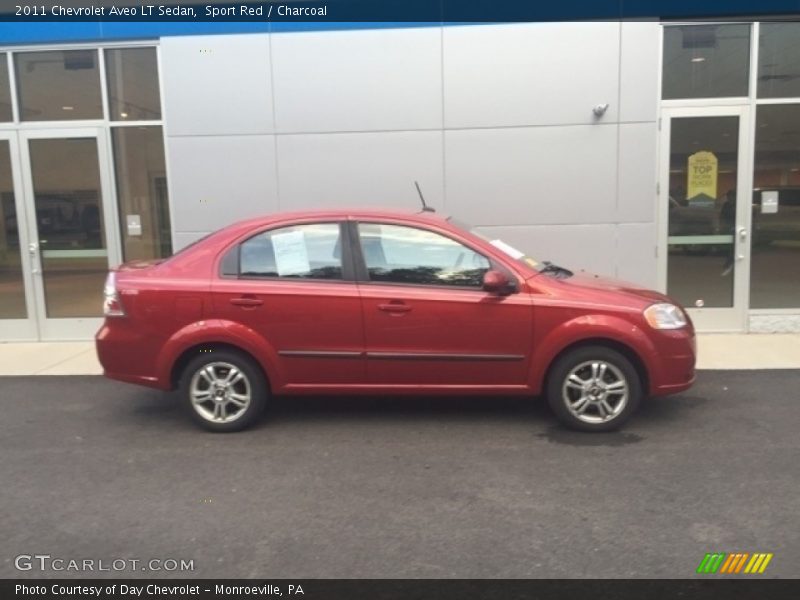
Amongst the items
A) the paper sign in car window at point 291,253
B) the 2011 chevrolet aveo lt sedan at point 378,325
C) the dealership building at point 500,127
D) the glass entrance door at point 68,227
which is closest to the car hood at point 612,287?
the 2011 chevrolet aveo lt sedan at point 378,325

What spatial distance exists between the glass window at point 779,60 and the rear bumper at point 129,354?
287 inches

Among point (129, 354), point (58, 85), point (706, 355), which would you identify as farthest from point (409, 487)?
point (58, 85)

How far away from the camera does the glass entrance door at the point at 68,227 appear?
835cm

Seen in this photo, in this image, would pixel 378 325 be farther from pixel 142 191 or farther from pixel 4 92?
pixel 4 92

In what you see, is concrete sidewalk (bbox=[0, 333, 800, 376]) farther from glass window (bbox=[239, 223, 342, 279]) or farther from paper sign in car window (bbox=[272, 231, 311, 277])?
paper sign in car window (bbox=[272, 231, 311, 277])

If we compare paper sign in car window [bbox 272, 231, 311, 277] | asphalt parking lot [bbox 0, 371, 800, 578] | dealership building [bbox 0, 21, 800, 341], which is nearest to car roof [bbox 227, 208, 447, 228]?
paper sign in car window [bbox 272, 231, 311, 277]

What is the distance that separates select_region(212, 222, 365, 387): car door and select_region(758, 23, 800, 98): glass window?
5833 mm

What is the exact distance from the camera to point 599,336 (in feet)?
15.6

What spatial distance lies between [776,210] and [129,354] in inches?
288

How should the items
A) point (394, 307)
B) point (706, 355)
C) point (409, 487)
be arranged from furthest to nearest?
point (706, 355)
point (394, 307)
point (409, 487)

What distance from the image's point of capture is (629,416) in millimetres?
4914

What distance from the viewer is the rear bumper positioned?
499 centimetres
